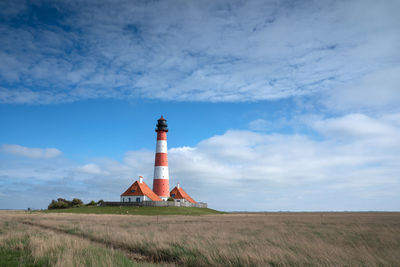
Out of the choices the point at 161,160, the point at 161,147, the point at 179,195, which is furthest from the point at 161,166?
the point at 179,195

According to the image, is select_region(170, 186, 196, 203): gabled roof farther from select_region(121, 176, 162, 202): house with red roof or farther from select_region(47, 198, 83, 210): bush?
select_region(47, 198, 83, 210): bush

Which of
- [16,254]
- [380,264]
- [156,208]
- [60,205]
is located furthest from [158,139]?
[380,264]

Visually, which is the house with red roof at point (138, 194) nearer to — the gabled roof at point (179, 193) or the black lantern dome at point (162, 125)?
the gabled roof at point (179, 193)

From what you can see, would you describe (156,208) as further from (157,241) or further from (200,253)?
(200,253)

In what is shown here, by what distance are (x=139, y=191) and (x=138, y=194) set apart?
2.37 ft

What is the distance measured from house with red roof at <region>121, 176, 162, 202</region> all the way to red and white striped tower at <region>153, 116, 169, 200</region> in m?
1.73

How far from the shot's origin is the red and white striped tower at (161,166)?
60.7 meters

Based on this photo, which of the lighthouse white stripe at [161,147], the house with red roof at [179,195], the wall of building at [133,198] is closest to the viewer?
the lighthouse white stripe at [161,147]

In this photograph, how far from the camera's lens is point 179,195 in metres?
75.8

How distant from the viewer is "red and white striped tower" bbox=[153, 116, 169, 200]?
60688mm

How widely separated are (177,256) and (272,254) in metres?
3.66

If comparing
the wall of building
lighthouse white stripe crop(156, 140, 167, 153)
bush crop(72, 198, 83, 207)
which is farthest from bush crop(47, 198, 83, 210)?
lighthouse white stripe crop(156, 140, 167, 153)

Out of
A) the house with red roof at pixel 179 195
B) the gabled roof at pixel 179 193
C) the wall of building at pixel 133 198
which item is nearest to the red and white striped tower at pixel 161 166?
the wall of building at pixel 133 198

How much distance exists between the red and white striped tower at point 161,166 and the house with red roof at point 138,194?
67.9 inches
